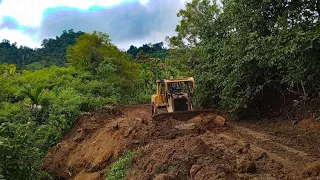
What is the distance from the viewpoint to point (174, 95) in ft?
54.9

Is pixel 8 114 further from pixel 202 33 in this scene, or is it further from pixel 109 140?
pixel 202 33

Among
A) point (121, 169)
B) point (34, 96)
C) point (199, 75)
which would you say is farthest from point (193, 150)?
point (199, 75)

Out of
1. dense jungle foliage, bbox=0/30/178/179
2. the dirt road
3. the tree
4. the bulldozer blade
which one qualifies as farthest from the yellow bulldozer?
the tree

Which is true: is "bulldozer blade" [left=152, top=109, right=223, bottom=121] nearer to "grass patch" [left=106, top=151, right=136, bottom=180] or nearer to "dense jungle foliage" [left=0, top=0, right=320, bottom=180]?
"dense jungle foliage" [left=0, top=0, right=320, bottom=180]

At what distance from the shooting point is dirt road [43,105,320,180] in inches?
286

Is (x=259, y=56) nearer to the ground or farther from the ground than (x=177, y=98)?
farther from the ground

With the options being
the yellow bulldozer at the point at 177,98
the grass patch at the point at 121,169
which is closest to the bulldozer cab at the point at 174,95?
the yellow bulldozer at the point at 177,98

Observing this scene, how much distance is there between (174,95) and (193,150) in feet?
28.7

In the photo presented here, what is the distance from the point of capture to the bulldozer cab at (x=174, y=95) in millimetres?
16391

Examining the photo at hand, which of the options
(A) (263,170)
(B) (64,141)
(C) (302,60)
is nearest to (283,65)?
(C) (302,60)

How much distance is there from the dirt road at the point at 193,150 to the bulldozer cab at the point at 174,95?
69.5 inches

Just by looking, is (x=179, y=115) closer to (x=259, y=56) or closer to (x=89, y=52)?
(x=259, y=56)

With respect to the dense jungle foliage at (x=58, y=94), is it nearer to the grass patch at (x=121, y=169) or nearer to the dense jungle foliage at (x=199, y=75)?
the dense jungle foliage at (x=199, y=75)

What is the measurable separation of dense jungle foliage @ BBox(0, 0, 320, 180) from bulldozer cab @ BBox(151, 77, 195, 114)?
1639mm
